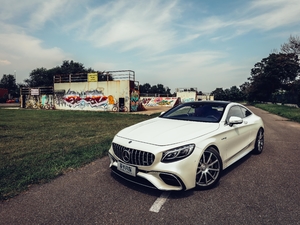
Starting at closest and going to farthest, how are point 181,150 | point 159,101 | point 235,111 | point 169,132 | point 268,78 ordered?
point 181,150
point 169,132
point 235,111
point 159,101
point 268,78

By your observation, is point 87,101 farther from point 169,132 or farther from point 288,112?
point 169,132

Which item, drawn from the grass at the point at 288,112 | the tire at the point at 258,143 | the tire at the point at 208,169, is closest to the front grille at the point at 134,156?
the tire at the point at 208,169

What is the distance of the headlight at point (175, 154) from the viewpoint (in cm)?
306

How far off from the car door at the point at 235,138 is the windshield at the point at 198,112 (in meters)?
0.23

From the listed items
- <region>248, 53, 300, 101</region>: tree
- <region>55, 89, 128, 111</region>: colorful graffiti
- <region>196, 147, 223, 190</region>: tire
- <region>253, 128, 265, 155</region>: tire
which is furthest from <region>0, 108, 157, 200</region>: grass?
A: <region>248, 53, 300, 101</region>: tree

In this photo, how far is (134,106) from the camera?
957 inches

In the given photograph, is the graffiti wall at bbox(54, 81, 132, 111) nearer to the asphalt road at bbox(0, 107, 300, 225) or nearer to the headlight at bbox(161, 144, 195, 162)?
the asphalt road at bbox(0, 107, 300, 225)

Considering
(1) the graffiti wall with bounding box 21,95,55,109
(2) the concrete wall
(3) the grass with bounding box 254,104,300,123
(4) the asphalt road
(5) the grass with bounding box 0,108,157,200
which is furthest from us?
(1) the graffiti wall with bounding box 21,95,55,109

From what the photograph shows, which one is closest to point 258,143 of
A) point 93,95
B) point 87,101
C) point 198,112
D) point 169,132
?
point 198,112

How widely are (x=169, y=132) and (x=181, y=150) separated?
1.76 ft

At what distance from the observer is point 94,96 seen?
25156 millimetres

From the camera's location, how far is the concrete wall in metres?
23.7

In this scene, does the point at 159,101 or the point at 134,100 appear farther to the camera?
the point at 159,101

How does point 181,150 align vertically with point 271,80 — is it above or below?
below
